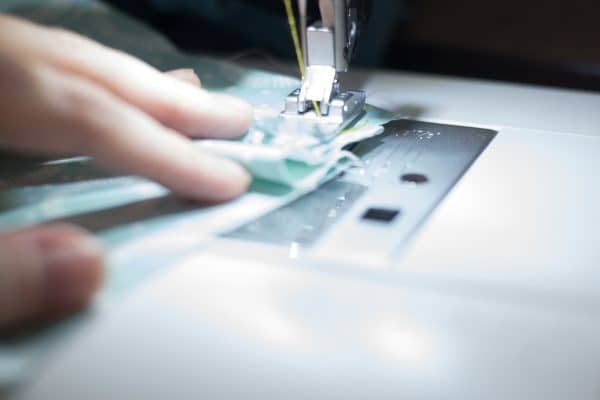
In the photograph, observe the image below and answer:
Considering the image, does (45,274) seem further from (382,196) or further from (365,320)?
(382,196)

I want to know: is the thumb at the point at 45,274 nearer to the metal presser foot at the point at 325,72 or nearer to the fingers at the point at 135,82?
the fingers at the point at 135,82

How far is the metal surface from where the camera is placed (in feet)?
2.05

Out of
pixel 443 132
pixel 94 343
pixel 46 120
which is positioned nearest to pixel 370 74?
pixel 443 132

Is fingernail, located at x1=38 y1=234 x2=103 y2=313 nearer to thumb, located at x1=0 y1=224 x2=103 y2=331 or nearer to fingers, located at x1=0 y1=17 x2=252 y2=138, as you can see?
thumb, located at x1=0 y1=224 x2=103 y2=331

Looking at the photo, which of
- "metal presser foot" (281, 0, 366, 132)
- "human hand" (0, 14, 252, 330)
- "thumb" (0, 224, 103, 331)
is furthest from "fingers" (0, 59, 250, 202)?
"metal presser foot" (281, 0, 366, 132)

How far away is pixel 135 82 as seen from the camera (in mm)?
687

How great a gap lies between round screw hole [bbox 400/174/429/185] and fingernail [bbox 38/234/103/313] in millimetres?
345

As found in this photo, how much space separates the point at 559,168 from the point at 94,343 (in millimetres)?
525

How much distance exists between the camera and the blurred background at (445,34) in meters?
1.43

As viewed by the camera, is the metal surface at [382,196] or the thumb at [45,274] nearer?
the thumb at [45,274]

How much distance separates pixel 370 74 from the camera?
1.17m

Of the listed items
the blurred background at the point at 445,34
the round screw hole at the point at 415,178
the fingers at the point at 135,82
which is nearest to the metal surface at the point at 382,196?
the round screw hole at the point at 415,178

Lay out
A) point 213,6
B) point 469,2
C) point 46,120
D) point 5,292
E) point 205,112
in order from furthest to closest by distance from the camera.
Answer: point 469,2 < point 213,6 < point 205,112 < point 46,120 < point 5,292

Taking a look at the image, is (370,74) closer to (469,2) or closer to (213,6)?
(213,6)
